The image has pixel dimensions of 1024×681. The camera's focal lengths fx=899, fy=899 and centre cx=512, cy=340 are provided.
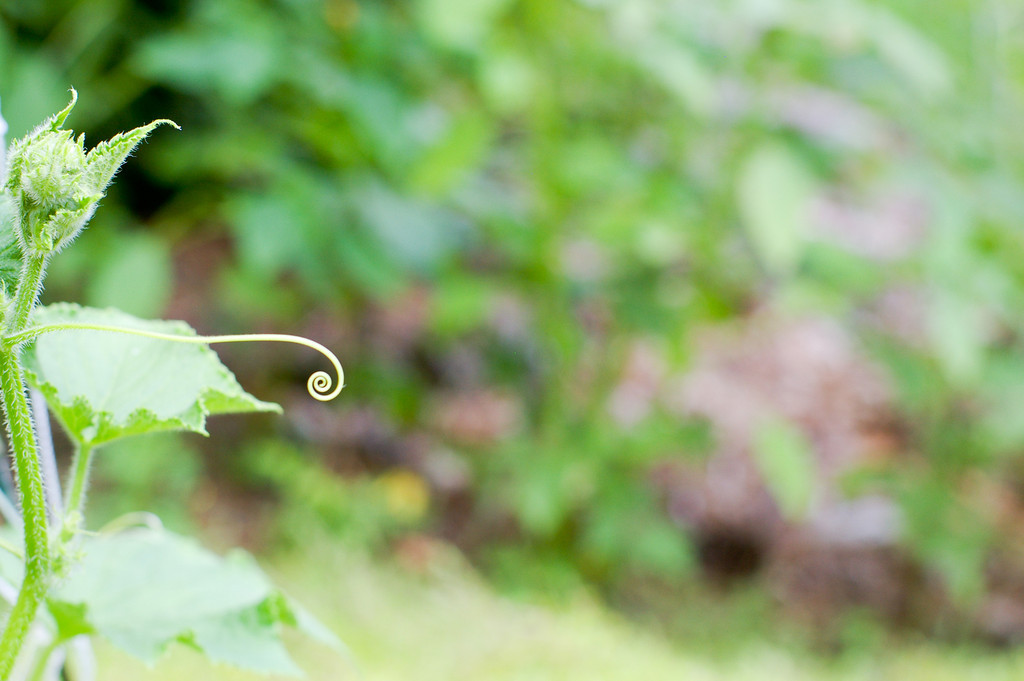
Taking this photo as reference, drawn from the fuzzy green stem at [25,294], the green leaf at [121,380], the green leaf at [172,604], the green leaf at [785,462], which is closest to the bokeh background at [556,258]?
the green leaf at [785,462]

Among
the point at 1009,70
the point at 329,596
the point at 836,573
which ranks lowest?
the point at 329,596

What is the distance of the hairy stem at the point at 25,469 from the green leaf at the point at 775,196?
118 cm

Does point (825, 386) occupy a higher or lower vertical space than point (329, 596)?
higher

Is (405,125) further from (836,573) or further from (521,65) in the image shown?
(836,573)

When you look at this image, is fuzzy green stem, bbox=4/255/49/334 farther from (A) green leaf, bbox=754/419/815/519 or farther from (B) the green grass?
(A) green leaf, bbox=754/419/815/519

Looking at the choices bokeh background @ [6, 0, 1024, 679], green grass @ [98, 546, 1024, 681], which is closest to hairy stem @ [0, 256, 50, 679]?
green grass @ [98, 546, 1024, 681]

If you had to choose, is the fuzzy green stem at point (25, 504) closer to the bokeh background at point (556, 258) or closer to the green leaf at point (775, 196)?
the bokeh background at point (556, 258)

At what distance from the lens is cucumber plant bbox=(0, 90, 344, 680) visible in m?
0.33

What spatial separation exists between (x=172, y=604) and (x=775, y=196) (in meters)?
1.16

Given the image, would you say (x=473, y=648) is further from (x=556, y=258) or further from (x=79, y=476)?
(x=79, y=476)

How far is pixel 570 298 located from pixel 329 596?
752mm

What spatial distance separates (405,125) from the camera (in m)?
1.62

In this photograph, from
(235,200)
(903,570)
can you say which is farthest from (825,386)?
(235,200)

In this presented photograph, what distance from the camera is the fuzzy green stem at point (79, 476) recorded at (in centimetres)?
43
